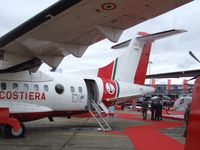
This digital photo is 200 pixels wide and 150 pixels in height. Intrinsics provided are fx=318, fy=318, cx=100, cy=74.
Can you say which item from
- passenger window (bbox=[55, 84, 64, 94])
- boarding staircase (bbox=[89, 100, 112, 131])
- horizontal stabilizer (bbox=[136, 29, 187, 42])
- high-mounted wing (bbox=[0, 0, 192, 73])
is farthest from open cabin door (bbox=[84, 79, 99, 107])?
high-mounted wing (bbox=[0, 0, 192, 73])

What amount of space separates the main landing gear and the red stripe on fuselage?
5.77 meters

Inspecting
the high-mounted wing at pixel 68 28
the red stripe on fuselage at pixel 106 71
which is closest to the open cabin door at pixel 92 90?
the red stripe on fuselage at pixel 106 71

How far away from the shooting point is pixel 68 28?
7992mm

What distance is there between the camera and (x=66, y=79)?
12.9m

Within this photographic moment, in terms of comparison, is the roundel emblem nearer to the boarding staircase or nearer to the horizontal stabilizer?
the boarding staircase

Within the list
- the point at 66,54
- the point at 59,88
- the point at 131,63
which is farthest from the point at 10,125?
the point at 131,63

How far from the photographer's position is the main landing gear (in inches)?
397

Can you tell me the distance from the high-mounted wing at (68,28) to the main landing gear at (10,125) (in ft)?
4.96

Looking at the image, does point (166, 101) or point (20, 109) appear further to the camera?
point (166, 101)

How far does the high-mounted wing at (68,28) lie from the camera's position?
A: 6308mm

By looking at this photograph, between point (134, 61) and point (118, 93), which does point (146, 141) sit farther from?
point (134, 61)

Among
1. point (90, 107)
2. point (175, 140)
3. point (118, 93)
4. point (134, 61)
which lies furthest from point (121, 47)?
point (175, 140)

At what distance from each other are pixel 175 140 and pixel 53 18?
629 centimetres

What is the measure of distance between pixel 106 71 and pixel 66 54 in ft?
18.6
